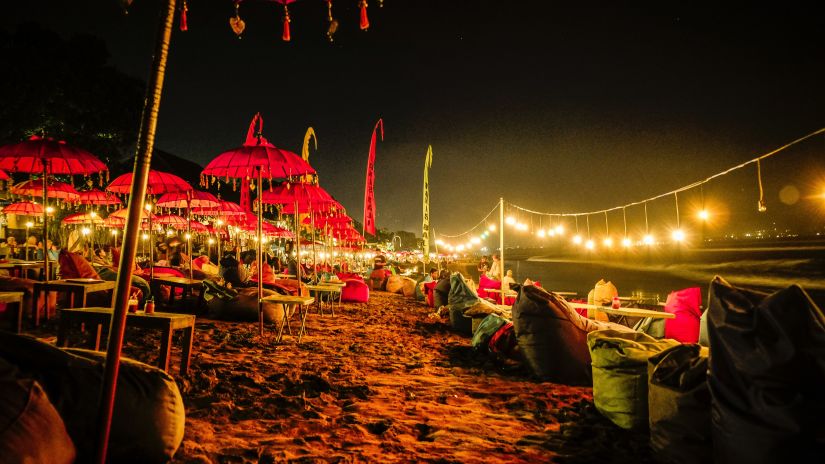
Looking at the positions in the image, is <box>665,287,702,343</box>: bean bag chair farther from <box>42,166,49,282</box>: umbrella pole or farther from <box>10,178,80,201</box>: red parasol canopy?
<box>10,178,80,201</box>: red parasol canopy

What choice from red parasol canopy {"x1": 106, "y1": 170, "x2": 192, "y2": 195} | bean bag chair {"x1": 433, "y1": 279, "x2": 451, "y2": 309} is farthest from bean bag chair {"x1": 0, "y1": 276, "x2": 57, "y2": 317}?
bean bag chair {"x1": 433, "y1": 279, "x2": 451, "y2": 309}

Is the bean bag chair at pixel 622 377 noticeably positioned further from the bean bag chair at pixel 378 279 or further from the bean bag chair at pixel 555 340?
the bean bag chair at pixel 378 279

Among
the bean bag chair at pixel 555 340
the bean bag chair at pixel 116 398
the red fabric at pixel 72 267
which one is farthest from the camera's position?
the red fabric at pixel 72 267

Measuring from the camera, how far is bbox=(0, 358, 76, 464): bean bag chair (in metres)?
1.61

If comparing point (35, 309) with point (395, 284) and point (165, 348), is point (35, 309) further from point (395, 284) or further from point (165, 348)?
point (395, 284)

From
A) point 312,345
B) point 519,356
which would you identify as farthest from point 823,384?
point 312,345

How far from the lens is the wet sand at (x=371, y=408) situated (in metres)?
2.85

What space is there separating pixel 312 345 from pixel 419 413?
9.83ft

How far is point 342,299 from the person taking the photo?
42.7 ft

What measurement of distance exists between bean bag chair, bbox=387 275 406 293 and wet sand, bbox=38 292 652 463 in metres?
11.1

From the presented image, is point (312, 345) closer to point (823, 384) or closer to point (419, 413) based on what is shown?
point (419, 413)

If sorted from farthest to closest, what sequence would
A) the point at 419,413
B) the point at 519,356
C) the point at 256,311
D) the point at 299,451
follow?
the point at 256,311 < the point at 519,356 < the point at 419,413 < the point at 299,451

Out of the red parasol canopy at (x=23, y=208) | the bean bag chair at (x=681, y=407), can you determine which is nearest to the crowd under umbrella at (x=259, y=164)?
the bean bag chair at (x=681, y=407)

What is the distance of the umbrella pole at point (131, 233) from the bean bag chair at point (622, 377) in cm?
345
